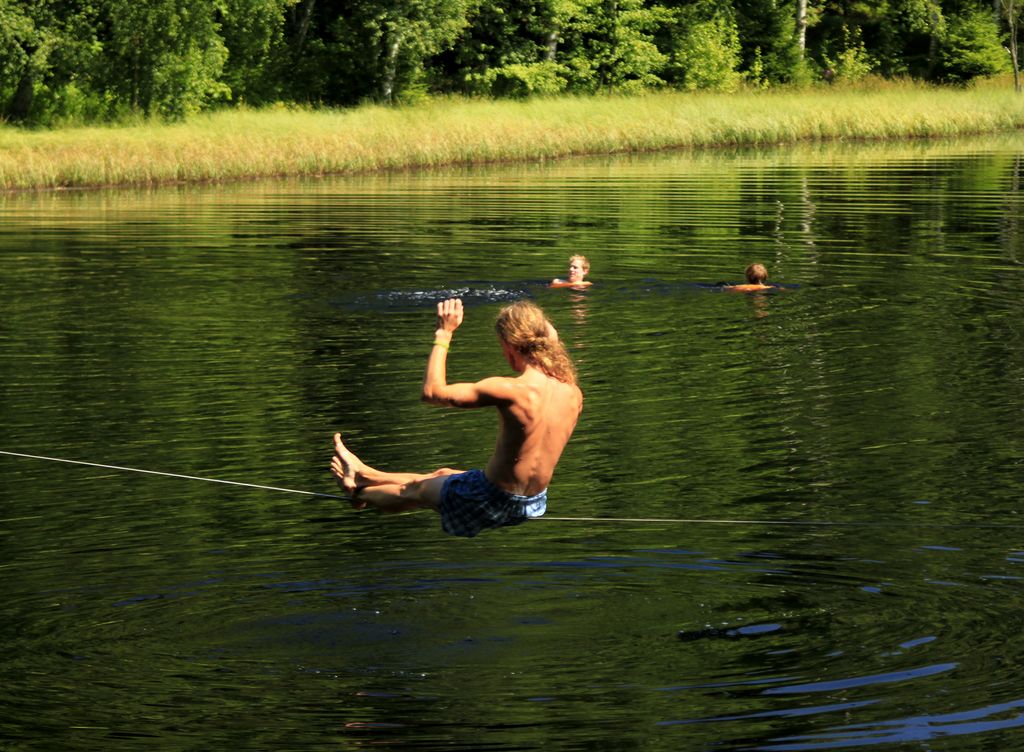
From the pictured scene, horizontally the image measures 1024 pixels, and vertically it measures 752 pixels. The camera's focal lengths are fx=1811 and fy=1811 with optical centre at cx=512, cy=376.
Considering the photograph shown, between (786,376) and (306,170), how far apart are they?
29.9 meters

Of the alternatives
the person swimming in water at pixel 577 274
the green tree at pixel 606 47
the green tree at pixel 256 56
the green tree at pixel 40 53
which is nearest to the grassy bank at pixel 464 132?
the green tree at pixel 40 53

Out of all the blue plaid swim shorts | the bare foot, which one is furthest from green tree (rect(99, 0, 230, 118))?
the blue plaid swim shorts

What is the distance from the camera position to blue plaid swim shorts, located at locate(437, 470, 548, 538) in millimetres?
8859

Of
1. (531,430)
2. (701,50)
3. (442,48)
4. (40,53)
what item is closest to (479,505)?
(531,430)

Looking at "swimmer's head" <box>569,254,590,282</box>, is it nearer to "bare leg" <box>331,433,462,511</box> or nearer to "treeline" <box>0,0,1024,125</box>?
"bare leg" <box>331,433,462,511</box>

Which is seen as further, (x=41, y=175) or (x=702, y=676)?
(x=41, y=175)

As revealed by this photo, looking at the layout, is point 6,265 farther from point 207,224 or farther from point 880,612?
point 880,612

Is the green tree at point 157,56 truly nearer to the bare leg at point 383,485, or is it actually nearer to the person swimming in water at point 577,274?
the person swimming in water at point 577,274

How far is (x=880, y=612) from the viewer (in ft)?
29.8

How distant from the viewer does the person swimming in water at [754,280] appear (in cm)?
2186

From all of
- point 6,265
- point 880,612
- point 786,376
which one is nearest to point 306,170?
point 6,265

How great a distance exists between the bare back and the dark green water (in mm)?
754

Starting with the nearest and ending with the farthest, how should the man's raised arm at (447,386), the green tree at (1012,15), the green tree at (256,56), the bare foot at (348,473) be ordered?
the man's raised arm at (447,386) < the bare foot at (348,473) < the green tree at (256,56) < the green tree at (1012,15)

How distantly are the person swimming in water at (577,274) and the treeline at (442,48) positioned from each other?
28960 mm
